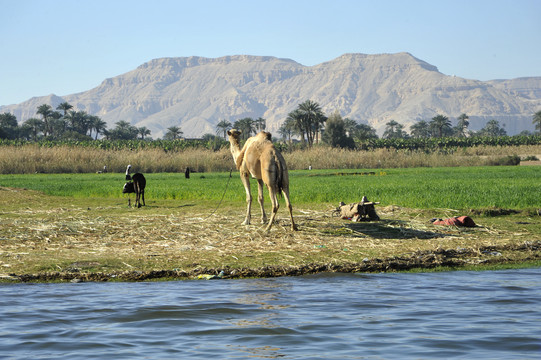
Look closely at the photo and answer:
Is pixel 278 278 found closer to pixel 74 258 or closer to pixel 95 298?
pixel 95 298

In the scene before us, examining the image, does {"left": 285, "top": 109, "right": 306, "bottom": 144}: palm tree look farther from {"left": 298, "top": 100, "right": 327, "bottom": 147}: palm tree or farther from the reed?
the reed

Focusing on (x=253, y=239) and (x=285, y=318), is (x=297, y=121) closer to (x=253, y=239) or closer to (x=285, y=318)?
(x=253, y=239)

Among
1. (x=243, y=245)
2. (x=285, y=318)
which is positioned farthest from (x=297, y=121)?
(x=285, y=318)

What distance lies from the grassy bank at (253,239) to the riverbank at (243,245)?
0.02 meters

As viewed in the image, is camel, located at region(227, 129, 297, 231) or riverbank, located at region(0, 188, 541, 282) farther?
camel, located at region(227, 129, 297, 231)

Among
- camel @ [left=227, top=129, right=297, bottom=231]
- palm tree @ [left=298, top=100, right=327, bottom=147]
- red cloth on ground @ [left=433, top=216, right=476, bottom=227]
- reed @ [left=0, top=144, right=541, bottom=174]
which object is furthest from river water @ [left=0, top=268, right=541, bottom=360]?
palm tree @ [left=298, top=100, right=327, bottom=147]

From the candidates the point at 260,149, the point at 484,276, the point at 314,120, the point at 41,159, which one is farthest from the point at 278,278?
the point at 314,120

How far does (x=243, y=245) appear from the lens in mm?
16344

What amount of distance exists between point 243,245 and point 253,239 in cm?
83

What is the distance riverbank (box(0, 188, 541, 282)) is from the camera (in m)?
14.0

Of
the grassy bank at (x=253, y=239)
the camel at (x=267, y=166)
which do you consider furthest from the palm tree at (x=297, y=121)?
the camel at (x=267, y=166)

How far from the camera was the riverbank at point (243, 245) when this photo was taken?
14.0 meters

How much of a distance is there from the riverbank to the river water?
0.68 meters

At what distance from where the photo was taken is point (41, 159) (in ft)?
226
